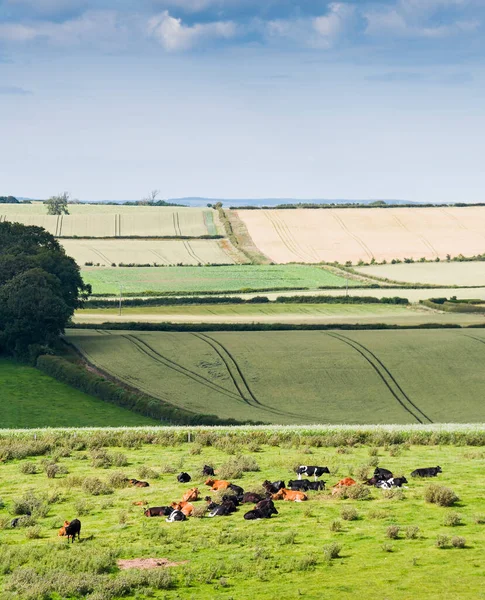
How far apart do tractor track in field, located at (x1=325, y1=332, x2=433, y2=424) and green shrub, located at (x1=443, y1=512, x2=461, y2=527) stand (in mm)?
32286

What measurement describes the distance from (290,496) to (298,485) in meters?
0.94

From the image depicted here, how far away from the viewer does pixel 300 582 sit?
20578 mm

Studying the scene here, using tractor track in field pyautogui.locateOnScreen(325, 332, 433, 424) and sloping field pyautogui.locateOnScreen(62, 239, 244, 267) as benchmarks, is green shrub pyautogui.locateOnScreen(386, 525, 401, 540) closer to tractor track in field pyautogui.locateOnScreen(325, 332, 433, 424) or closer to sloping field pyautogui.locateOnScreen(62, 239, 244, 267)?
tractor track in field pyautogui.locateOnScreen(325, 332, 433, 424)

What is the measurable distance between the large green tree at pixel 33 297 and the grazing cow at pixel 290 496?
51942 mm

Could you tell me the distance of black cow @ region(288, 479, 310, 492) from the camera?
28438 millimetres

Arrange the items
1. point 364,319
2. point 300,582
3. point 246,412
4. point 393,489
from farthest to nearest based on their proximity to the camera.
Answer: point 364,319
point 246,412
point 393,489
point 300,582

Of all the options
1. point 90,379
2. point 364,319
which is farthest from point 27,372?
point 364,319

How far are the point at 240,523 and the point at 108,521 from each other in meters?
3.41

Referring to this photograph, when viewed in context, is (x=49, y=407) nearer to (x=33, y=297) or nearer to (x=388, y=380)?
(x=33, y=297)

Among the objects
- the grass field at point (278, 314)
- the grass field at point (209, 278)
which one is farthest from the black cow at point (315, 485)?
the grass field at point (209, 278)

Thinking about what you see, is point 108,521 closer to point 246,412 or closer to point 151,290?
point 246,412

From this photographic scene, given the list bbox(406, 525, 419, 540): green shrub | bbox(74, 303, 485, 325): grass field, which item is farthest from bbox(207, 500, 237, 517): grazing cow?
bbox(74, 303, 485, 325): grass field

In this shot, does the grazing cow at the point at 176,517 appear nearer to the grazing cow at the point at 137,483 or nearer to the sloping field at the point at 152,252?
the grazing cow at the point at 137,483

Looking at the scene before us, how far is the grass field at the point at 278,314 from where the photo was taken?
99750 mm
